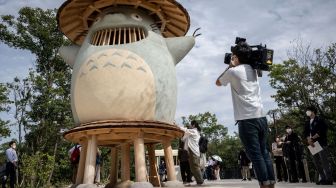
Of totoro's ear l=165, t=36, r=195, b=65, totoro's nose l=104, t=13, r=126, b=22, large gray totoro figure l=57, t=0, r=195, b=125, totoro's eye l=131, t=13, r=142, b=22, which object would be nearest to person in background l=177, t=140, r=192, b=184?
large gray totoro figure l=57, t=0, r=195, b=125

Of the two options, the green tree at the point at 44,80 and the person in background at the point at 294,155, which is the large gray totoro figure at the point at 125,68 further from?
the green tree at the point at 44,80

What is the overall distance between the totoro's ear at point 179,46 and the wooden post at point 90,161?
3224mm

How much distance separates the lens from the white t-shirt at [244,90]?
15.2 feet

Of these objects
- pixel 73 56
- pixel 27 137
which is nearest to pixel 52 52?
pixel 27 137

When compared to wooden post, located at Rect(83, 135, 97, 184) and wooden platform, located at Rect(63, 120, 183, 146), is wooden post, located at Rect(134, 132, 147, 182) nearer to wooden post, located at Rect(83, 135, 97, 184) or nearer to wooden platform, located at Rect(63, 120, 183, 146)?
wooden platform, located at Rect(63, 120, 183, 146)

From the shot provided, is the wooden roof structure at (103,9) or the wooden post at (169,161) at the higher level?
the wooden roof structure at (103,9)

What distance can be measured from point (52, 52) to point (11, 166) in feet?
46.1

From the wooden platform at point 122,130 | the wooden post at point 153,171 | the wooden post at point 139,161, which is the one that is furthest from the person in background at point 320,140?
the wooden post at point 139,161

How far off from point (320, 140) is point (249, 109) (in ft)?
17.2

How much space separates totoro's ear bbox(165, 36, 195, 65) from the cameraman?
437 centimetres

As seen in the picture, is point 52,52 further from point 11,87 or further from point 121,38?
point 121,38

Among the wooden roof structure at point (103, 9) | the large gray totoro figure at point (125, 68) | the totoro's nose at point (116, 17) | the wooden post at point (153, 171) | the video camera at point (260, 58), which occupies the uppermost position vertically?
the wooden roof structure at point (103, 9)

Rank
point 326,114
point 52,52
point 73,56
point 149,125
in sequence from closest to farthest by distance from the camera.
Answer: point 149,125 < point 73,56 < point 326,114 < point 52,52

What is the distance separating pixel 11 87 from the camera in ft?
70.4
